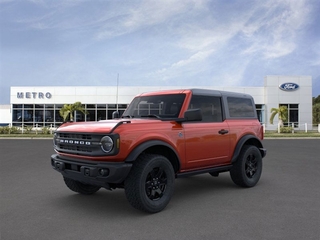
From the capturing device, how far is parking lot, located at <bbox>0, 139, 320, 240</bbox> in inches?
156

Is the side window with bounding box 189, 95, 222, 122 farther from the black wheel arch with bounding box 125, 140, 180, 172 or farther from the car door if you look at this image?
the black wheel arch with bounding box 125, 140, 180, 172

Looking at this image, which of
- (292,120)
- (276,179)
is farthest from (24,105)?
(276,179)

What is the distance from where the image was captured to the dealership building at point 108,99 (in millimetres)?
33438

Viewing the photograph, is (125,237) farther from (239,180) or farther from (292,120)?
(292,120)

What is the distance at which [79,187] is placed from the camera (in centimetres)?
577

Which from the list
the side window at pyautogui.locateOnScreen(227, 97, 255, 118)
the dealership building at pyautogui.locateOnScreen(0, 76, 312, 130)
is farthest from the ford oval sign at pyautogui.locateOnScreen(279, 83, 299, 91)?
the side window at pyautogui.locateOnScreen(227, 97, 255, 118)

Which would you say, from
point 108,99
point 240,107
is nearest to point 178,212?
point 240,107

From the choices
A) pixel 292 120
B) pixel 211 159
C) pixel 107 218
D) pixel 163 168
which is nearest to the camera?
pixel 107 218

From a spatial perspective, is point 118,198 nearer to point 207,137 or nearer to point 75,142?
point 75,142

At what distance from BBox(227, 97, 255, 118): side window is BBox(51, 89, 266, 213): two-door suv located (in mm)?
23

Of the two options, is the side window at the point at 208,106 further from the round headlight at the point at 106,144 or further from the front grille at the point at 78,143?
the front grille at the point at 78,143

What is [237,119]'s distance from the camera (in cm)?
659

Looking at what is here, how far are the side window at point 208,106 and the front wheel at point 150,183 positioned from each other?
1407 millimetres

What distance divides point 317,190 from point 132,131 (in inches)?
167
